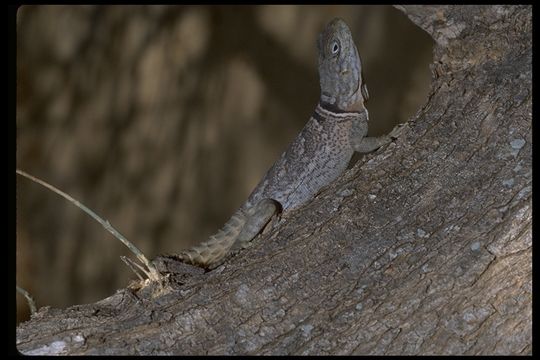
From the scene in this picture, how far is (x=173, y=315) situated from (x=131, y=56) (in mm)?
2098

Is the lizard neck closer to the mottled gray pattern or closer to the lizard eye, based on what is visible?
the mottled gray pattern

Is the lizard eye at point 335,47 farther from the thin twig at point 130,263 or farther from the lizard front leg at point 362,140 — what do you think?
the thin twig at point 130,263

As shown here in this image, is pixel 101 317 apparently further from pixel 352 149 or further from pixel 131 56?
pixel 131 56

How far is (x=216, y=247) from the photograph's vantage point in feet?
7.66

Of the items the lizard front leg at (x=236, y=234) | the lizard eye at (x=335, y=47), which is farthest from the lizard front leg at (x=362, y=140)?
the lizard front leg at (x=236, y=234)

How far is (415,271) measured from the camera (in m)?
1.48

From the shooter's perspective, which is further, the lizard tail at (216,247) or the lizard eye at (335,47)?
the lizard eye at (335,47)


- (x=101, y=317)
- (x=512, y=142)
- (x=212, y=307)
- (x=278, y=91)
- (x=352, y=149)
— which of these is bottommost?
(x=512, y=142)

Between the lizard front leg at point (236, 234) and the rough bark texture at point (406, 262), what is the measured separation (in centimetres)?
47

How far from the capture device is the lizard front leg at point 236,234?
222 centimetres

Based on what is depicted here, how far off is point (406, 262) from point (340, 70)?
48.8 inches

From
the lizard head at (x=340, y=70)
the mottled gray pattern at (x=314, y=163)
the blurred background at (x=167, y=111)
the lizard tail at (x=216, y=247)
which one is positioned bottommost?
the lizard tail at (x=216, y=247)

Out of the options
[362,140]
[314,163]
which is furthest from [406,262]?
[314,163]

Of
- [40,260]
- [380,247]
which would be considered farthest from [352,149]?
[40,260]
